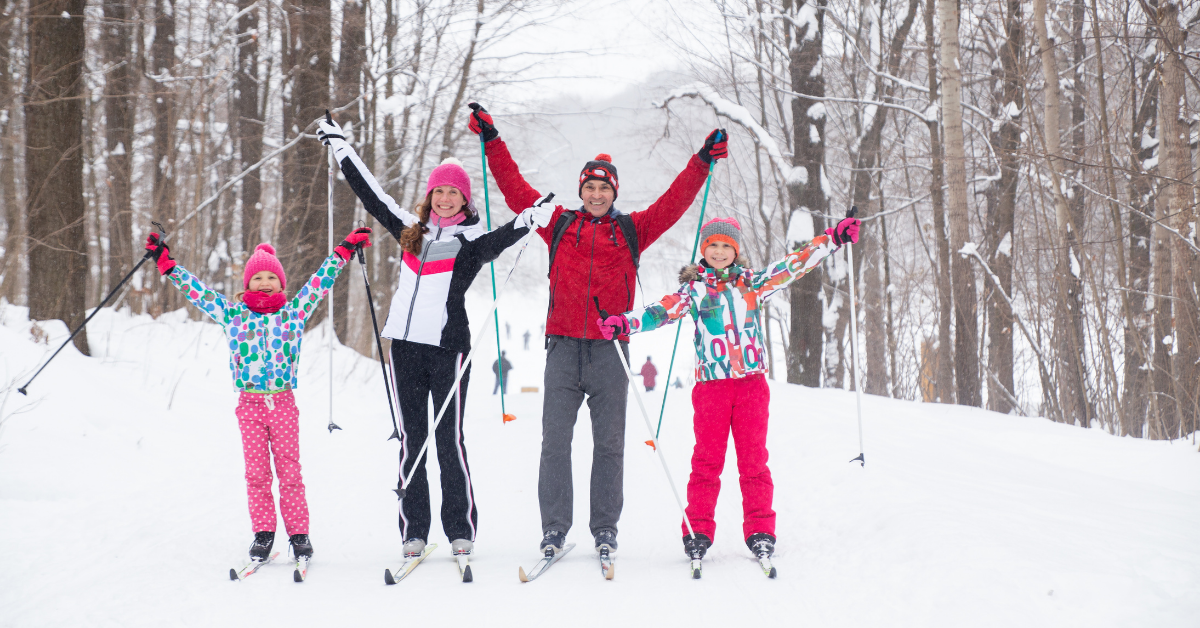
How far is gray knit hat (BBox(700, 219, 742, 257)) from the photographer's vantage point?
367 centimetres

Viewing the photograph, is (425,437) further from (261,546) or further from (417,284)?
(261,546)

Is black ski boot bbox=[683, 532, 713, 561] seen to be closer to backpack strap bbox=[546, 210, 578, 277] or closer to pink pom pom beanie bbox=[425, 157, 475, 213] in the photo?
backpack strap bbox=[546, 210, 578, 277]

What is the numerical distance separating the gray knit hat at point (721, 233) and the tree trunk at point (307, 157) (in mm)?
7753

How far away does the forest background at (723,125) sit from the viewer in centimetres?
710

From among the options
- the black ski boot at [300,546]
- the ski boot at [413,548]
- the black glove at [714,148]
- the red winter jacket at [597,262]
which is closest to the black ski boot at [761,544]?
the red winter jacket at [597,262]

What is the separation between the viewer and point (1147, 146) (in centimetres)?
1110

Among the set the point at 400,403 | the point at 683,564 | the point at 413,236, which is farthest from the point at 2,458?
the point at 683,564

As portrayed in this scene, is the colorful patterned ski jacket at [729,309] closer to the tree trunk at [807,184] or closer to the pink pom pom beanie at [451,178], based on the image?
the pink pom pom beanie at [451,178]

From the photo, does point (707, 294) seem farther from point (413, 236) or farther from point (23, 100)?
point (23, 100)

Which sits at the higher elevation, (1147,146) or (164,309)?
(1147,146)

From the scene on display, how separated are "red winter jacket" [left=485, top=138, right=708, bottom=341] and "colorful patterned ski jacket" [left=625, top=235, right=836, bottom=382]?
20cm

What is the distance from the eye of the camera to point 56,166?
20.2ft

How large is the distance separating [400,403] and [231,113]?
1303 centimetres

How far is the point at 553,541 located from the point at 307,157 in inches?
360
